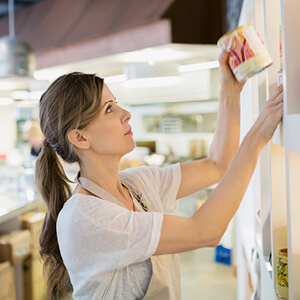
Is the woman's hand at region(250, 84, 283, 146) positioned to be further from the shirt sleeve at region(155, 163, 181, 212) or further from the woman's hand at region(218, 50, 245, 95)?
the shirt sleeve at region(155, 163, 181, 212)

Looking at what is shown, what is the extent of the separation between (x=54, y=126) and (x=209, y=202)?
1.68ft

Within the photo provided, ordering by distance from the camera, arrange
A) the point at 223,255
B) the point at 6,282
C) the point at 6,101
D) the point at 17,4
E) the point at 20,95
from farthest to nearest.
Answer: the point at 6,101, the point at 20,95, the point at 17,4, the point at 223,255, the point at 6,282

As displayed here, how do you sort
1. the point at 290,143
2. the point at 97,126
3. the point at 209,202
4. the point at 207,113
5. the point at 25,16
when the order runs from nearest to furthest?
the point at 290,143 → the point at 209,202 → the point at 97,126 → the point at 25,16 → the point at 207,113

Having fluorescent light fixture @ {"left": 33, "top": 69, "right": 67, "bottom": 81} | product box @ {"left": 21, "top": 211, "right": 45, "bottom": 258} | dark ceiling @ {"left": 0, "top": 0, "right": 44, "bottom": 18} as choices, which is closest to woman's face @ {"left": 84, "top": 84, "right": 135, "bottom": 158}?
product box @ {"left": 21, "top": 211, "right": 45, "bottom": 258}

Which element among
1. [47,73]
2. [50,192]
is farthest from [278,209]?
[47,73]

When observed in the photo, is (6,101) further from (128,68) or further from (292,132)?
(292,132)

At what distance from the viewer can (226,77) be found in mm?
1169

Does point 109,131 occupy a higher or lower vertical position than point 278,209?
higher

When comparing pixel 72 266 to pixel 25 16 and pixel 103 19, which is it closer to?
pixel 103 19

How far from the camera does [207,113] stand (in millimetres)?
5168

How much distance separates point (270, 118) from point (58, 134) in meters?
0.61

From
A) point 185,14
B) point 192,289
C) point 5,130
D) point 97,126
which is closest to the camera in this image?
point 97,126

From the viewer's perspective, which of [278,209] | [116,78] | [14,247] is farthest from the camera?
[116,78]

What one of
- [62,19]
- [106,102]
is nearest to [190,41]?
[62,19]
